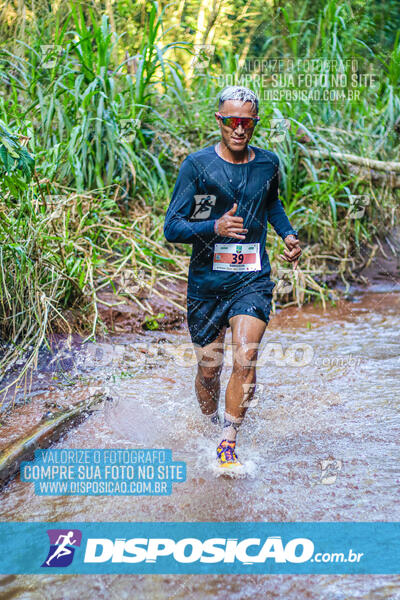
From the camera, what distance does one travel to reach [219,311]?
3193mm

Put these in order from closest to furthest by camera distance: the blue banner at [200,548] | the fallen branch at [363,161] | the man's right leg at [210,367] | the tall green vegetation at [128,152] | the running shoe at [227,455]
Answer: the blue banner at [200,548], the running shoe at [227,455], the man's right leg at [210,367], the tall green vegetation at [128,152], the fallen branch at [363,161]

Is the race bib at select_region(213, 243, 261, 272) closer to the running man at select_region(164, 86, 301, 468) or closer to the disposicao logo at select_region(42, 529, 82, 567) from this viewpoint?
the running man at select_region(164, 86, 301, 468)

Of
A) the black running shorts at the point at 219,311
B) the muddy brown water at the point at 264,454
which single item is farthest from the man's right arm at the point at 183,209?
the muddy brown water at the point at 264,454

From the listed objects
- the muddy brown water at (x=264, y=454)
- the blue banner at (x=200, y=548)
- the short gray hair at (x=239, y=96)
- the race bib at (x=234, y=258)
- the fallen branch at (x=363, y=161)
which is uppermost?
the short gray hair at (x=239, y=96)

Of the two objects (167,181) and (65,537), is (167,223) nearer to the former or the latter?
(65,537)

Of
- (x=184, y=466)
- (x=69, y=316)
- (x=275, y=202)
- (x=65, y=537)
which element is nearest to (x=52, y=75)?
(x=69, y=316)

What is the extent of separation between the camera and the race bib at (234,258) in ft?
10.3

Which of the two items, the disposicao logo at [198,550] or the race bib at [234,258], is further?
the race bib at [234,258]

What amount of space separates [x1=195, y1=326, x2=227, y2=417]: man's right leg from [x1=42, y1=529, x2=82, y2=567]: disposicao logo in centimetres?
111

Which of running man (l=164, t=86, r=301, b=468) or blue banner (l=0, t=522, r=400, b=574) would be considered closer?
blue banner (l=0, t=522, r=400, b=574)

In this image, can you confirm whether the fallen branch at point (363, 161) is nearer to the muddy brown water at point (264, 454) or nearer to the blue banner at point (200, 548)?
the muddy brown water at point (264, 454)

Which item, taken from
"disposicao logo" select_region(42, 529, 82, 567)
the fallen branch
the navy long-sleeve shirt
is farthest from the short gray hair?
the fallen branch

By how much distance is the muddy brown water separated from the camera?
2.18 metres

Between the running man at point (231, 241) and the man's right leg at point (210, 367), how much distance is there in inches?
0.5
